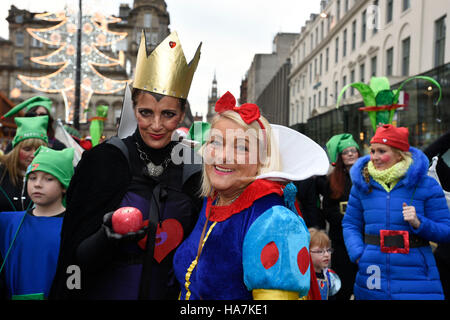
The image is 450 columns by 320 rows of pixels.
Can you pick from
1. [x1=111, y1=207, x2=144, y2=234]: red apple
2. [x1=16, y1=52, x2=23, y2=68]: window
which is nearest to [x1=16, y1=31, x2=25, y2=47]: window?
[x1=16, y1=52, x2=23, y2=68]: window

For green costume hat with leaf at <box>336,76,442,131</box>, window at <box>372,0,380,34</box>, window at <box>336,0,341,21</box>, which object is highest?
window at <box>336,0,341,21</box>

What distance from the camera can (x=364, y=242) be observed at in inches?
129

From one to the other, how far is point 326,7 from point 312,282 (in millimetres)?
31548

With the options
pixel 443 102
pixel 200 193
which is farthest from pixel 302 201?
pixel 443 102

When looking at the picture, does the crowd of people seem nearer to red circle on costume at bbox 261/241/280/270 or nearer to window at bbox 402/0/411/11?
red circle on costume at bbox 261/241/280/270

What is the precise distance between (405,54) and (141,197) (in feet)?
59.8

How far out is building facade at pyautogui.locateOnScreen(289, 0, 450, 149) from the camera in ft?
46.9

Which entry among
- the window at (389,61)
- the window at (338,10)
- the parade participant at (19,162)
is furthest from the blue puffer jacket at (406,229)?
the window at (338,10)

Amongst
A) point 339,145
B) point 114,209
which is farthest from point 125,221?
point 339,145

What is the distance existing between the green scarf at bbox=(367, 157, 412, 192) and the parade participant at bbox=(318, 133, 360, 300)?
143 centimetres

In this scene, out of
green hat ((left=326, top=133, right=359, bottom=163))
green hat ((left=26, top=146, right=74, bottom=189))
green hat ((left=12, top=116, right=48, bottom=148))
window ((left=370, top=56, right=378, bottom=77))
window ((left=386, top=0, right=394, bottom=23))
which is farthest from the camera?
window ((left=370, top=56, right=378, bottom=77))

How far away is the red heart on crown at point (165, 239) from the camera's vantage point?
1.95 m

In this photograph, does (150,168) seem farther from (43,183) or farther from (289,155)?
(43,183)

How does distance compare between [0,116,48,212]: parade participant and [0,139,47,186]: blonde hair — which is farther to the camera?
[0,139,47,186]: blonde hair
